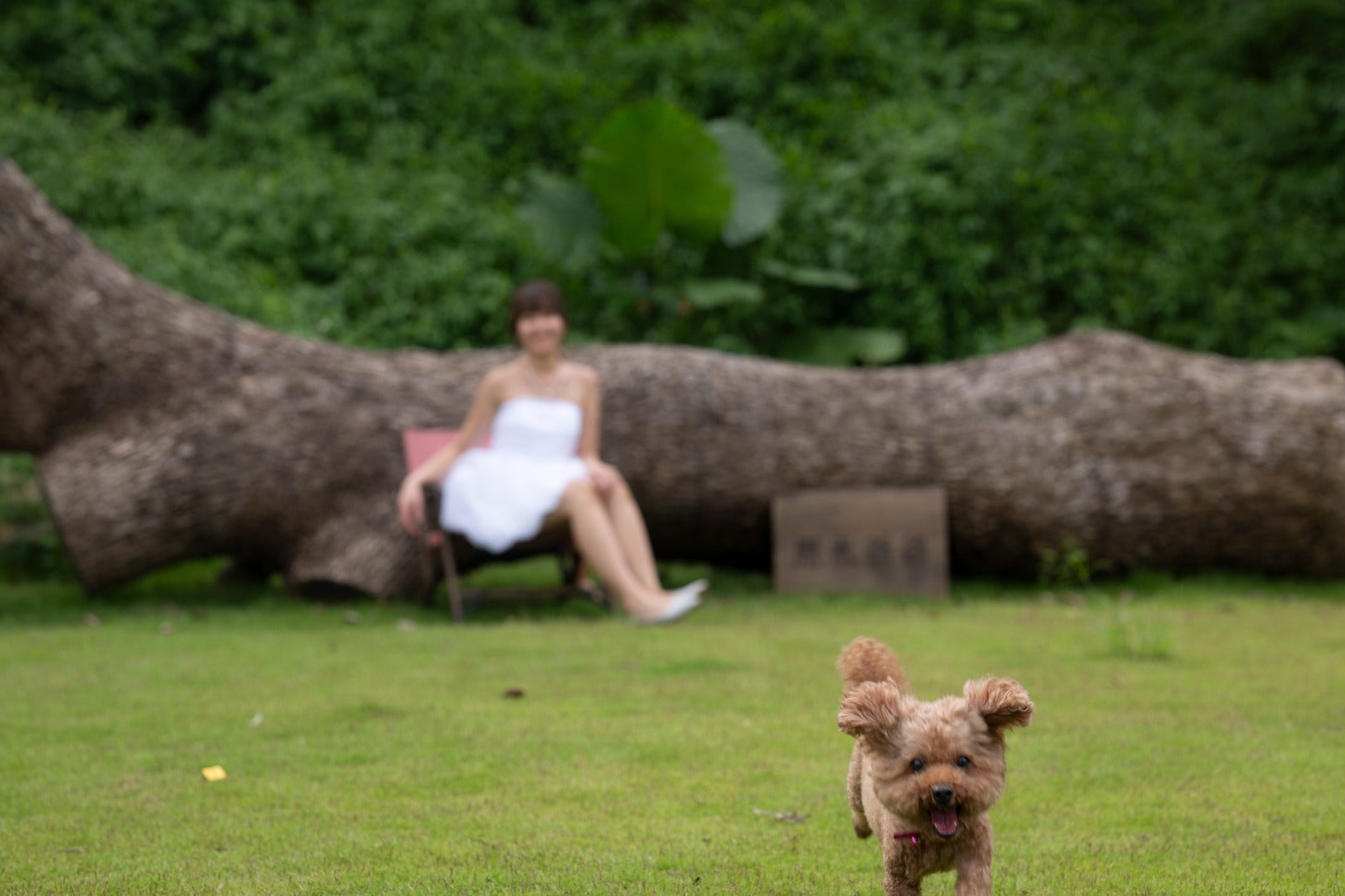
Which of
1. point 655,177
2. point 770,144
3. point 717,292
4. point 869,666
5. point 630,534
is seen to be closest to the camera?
point 869,666

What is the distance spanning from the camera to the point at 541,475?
23.1ft

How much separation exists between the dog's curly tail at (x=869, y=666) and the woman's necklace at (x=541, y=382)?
4.73 meters

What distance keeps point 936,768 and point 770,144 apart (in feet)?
37.1

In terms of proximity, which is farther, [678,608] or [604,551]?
[604,551]

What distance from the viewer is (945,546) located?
25.7ft

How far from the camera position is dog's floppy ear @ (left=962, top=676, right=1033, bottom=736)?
2256mm

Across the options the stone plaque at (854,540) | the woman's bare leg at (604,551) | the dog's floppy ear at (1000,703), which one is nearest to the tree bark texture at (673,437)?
the stone plaque at (854,540)

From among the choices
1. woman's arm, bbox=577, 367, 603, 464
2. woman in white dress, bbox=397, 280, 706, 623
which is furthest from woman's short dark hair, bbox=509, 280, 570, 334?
woman's arm, bbox=577, 367, 603, 464

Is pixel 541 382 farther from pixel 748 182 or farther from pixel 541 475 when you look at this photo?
pixel 748 182

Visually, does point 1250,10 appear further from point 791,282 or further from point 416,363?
point 416,363

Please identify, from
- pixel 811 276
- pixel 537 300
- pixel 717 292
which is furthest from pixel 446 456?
pixel 811 276

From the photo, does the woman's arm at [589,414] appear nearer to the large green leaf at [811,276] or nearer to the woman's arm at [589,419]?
the woman's arm at [589,419]

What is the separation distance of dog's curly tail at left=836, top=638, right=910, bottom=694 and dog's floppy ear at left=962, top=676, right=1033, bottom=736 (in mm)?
308

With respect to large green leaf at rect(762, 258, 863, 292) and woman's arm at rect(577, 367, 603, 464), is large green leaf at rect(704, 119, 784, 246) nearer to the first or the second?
large green leaf at rect(762, 258, 863, 292)
